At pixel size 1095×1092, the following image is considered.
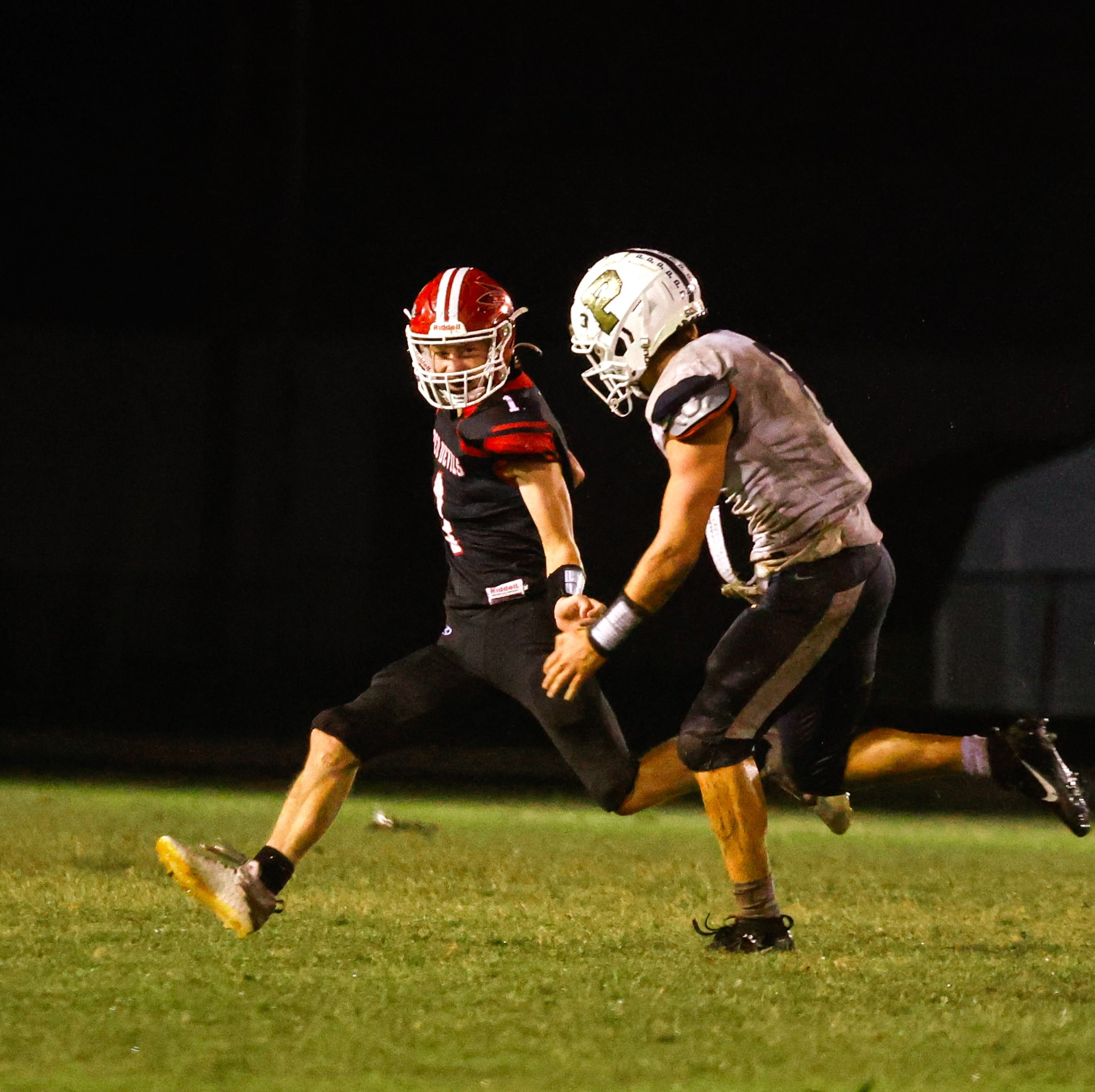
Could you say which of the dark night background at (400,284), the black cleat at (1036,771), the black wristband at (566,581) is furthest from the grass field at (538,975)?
the dark night background at (400,284)

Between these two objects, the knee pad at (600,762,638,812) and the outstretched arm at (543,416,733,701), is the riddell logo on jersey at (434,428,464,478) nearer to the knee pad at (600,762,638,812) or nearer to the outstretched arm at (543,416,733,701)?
the outstretched arm at (543,416,733,701)

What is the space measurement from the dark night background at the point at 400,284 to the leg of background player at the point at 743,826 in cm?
778

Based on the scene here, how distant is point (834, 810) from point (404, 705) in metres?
1.49

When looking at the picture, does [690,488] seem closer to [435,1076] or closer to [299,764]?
[435,1076]

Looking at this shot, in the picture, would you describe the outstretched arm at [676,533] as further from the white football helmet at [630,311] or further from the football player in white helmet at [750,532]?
the white football helmet at [630,311]

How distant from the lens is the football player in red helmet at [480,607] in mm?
5262

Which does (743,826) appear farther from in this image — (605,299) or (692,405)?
(605,299)

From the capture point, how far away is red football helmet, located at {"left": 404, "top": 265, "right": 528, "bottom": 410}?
5.47m

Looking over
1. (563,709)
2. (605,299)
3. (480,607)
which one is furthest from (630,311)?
(563,709)

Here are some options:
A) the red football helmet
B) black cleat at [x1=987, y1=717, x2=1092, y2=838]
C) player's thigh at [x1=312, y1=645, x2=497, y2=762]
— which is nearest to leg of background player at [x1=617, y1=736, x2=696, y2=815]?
player's thigh at [x1=312, y1=645, x2=497, y2=762]

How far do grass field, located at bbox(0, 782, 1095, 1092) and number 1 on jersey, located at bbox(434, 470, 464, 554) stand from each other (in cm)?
116

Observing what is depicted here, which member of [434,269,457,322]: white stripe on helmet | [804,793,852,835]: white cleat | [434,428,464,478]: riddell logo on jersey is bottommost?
[804,793,852,835]: white cleat

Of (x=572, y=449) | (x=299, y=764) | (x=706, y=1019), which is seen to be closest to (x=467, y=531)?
(x=706, y=1019)

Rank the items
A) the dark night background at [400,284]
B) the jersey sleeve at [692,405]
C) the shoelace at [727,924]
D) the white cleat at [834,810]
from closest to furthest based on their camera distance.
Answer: the jersey sleeve at [692,405]
the shoelace at [727,924]
the white cleat at [834,810]
the dark night background at [400,284]
